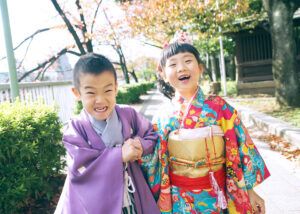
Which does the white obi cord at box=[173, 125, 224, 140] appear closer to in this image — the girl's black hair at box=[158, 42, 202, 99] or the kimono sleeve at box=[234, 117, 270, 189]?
the kimono sleeve at box=[234, 117, 270, 189]

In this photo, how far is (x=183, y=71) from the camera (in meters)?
1.96

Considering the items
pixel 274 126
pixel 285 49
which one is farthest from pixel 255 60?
pixel 274 126

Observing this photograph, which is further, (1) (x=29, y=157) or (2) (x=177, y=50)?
(1) (x=29, y=157)

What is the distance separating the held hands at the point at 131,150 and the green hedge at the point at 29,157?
1.65 m

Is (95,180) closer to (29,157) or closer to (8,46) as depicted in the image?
(29,157)

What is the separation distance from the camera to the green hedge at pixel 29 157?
2.87m

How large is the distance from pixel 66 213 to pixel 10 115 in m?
1.85

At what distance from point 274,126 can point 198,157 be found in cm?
503

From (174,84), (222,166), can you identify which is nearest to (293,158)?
(222,166)

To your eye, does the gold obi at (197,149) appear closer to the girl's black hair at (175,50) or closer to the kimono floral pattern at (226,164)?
the kimono floral pattern at (226,164)

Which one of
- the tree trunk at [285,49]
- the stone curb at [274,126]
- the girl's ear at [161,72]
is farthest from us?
the tree trunk at [285,49]

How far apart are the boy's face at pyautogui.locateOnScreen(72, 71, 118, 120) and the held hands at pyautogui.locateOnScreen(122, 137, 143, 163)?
8.6 inches

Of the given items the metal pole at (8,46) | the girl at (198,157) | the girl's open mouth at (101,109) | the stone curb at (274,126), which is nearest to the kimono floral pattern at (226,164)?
the girl at (198,157)


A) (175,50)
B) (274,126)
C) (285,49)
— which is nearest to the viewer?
(175,50)
